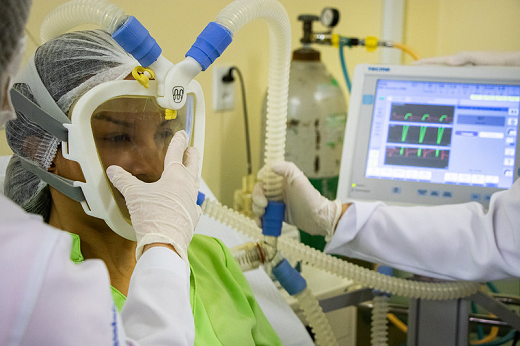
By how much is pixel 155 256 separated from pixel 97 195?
0.78 feet

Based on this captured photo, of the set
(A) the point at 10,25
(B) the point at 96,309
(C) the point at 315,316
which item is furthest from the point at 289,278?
(A) the point at 10,25

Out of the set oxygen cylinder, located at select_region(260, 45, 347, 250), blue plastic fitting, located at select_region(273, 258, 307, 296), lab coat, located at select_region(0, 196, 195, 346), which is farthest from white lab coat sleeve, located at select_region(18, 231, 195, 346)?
oxygen cylinder, located at select_region(260, 45, 347, 250)

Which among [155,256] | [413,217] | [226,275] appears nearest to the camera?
[155,256]

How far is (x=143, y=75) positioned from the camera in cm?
90

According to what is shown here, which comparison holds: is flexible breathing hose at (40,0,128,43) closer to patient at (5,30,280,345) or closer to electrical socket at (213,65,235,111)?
patient at (5,30,280,345)

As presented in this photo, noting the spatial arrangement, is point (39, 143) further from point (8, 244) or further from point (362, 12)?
point (362, 12)

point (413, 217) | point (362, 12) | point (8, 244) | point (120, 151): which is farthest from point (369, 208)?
point (362, 12)

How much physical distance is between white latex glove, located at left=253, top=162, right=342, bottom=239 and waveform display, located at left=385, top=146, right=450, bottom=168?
0.23 metres

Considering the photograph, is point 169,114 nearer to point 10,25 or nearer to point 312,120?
point 10,25

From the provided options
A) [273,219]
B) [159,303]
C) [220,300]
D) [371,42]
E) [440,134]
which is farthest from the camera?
[371,42]

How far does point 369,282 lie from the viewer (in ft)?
4.53

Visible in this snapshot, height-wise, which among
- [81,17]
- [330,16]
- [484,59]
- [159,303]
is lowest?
[159,303]

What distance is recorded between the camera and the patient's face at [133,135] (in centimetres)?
92

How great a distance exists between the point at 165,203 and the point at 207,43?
31 centimetres
